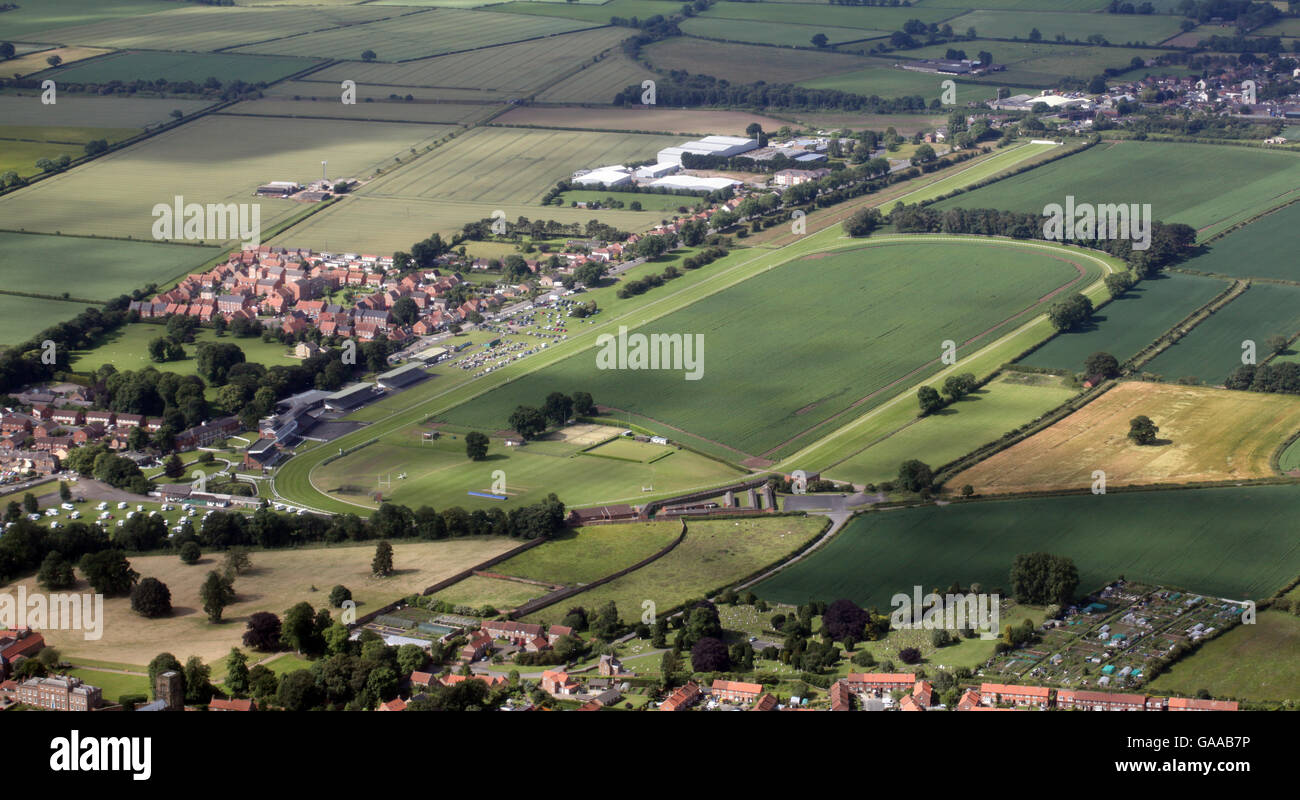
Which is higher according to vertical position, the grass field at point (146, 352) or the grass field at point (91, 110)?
the grass field at point (91, 110)

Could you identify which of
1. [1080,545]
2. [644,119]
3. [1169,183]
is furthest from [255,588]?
[644,119]

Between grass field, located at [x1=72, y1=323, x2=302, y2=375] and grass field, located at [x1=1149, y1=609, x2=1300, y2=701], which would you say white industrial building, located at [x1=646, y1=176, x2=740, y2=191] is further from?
grass field, located at [x1=1149, y1=609, x2=1300, y2=701]

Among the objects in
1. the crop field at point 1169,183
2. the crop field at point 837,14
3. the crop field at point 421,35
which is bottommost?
the crop field at point 1169,183

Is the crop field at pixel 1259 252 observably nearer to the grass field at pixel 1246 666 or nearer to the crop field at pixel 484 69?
the grass field at pixel 1246 666

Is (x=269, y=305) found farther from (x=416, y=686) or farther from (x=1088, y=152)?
(x=1088, y=152)

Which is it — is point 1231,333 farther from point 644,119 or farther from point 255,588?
point 644,119

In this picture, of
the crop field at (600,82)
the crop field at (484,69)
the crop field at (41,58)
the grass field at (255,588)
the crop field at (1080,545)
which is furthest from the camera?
the crop field at (484,69)

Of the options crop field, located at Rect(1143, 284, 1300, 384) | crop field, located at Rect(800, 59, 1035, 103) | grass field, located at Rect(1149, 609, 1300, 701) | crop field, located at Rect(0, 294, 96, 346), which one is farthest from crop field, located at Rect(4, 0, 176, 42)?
grass field, located at Rect(1149, 609, 1300, 701)

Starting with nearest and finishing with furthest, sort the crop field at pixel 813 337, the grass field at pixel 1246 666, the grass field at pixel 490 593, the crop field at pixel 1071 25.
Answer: the grass field at pixel 1246 666
the grass field at pixel 490 593
the crop field at pixel 813 337
the crop field at pixel 1071 25

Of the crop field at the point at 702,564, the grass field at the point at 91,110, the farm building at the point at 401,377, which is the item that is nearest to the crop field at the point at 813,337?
the farm building at the point at 401,377

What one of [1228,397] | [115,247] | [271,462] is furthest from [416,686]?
[115,247]
